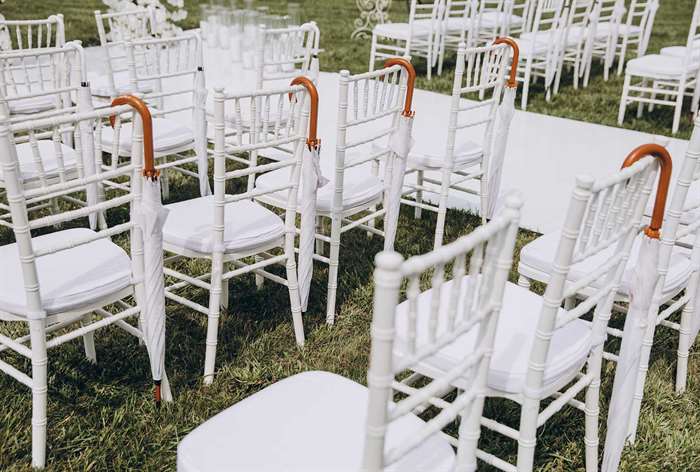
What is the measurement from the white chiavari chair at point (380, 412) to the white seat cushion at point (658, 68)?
17.6ft

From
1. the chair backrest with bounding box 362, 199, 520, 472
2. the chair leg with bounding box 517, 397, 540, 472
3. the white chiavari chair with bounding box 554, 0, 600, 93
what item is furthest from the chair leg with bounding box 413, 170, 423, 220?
the white chiavari chair with bounding box 554, 0, 600, 93

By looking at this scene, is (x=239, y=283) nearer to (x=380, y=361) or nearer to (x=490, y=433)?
(x=490, y=433)

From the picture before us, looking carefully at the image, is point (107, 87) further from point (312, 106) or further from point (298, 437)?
point (298, 437)

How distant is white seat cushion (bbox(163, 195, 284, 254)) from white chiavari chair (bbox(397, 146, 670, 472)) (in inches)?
30.2

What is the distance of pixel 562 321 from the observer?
1779mm

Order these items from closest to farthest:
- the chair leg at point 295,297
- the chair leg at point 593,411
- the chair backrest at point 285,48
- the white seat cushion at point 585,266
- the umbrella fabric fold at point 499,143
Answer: the chair leg at point 593,411 < the white seat cushion at point 585,266 < the chair leg at point 295,297 < the umbrella fabric fold at point 499,143 < the chair backrest at point 285,48

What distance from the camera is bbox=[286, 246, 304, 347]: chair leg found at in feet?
9.35

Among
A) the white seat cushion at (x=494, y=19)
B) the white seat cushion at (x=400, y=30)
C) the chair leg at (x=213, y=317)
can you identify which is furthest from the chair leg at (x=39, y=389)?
the white seat cushion at (x=494, y=19)

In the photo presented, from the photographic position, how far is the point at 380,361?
120 cm

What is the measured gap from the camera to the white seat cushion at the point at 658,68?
20.5 ft

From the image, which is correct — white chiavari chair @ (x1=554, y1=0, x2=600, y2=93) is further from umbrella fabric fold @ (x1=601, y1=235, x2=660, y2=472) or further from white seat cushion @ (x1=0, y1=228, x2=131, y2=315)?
white seat cushion @ (x1=0, y1=228, x2=131, y2=315)

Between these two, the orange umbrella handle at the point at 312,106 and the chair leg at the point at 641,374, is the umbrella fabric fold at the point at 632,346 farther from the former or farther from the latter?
the orange umbrella handle at the point at 312,106

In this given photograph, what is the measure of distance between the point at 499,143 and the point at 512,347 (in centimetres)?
227

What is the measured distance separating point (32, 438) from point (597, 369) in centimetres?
176
